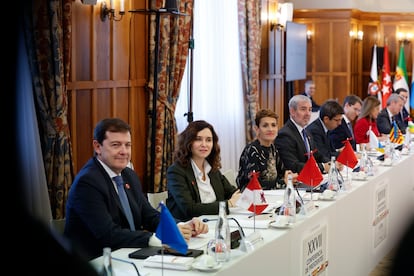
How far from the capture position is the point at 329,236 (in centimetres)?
411

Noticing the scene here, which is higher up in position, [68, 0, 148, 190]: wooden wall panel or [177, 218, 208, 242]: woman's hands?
[68, 0, 148, 190]: wooden wall panel

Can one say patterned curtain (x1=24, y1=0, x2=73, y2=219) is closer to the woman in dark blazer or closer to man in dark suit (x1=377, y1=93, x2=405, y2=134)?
the woman in dark blazer

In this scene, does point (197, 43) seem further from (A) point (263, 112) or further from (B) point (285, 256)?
(B) point (285, 256)

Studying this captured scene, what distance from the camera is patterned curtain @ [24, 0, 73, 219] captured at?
15.8 feet

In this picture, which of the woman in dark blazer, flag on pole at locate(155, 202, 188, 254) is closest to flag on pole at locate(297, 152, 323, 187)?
the woman in dark blazer

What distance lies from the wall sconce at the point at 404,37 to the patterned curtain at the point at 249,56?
17.6 feet

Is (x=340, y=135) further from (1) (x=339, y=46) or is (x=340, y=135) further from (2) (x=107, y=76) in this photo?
(1) (x=339, y=46)

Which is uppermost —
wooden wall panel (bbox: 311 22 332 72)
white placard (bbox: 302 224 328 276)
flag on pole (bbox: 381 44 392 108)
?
wooden wall panel (bbox: 311 22 332 72)

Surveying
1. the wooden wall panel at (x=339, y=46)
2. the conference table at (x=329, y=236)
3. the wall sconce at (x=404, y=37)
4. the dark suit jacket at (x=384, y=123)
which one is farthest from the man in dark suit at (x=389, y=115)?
the wall sconce at (x=404, y=37)

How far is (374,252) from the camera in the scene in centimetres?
529

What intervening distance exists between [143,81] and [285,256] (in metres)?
3.43

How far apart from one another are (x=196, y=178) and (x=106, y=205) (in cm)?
103

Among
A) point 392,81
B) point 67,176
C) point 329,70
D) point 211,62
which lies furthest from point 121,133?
point 392,81

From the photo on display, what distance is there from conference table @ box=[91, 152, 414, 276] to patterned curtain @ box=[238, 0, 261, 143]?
2942 mm
